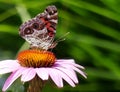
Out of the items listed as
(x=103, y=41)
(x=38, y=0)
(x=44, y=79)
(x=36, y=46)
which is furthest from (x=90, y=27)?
(x=44, y=79)

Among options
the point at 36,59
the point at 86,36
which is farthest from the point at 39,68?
the point at 86,36

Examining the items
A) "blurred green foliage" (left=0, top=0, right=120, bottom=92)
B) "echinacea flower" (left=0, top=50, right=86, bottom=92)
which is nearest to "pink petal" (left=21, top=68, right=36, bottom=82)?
"echinacea flower" (left=0, top=50, right=86, bottom=92)

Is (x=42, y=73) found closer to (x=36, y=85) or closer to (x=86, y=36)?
(x=36, y=85)

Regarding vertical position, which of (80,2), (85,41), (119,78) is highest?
(80,2)

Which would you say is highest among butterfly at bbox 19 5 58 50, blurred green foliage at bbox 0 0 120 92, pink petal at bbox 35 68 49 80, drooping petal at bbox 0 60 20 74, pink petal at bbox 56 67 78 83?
butterfly at bbox 19 5 58 50

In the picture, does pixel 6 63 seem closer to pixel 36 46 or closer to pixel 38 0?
pixel 36 46

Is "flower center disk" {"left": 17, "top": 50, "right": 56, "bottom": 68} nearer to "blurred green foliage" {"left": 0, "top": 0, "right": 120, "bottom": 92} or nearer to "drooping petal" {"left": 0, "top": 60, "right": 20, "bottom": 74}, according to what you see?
"drooping petal" {"left": 0, "top": 60, "right": 20, "bottom": 74}

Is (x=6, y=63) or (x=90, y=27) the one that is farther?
(x=90, y=27)
